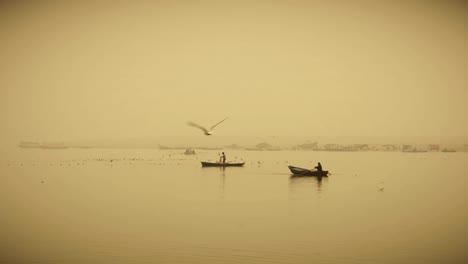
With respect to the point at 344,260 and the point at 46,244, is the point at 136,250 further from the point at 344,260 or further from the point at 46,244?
the point at 344,260

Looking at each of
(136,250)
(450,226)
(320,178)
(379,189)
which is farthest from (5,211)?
(320,178)

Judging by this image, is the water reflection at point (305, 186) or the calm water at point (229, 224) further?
the water reflection at point (305, 186)

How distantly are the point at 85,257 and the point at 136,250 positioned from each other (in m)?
1.62

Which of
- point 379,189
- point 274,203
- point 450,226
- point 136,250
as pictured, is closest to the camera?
point 136,250

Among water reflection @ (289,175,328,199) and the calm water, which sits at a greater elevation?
water reflection @ (289,175,328,199)

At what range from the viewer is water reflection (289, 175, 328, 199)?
3612 cm

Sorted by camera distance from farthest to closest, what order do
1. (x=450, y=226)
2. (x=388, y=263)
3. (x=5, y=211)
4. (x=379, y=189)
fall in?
(x=379, y=189)
(x=5, y=211)
(x=450, y=226)
(x=388, y=263)

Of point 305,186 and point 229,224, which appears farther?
point 305,186

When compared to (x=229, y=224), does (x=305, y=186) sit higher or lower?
higher

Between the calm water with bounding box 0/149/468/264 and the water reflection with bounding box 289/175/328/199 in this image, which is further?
the water reflection with bounding box 289/175/328/199

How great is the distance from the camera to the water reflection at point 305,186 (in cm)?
3612

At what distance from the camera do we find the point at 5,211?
27.0 metres

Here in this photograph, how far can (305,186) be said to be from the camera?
Answer: 41.6 metres

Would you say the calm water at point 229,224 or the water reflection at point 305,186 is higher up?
the water reflection at point 305,186
